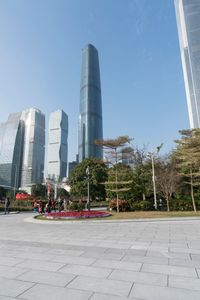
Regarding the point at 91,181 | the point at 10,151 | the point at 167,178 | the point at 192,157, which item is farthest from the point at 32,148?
the point at 192,157

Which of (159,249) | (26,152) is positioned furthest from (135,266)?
(26,152)

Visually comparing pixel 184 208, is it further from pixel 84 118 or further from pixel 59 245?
pixel 84 118

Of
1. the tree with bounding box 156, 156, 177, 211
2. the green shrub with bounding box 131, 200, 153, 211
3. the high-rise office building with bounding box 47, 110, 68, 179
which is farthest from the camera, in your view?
the high-rise office building with bounding box 47, 110, 68, 179

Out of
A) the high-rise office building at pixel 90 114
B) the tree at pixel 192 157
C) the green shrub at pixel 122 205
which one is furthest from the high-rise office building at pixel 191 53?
the green shrub at pixel 122 205

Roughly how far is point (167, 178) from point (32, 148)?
11001 centimetres

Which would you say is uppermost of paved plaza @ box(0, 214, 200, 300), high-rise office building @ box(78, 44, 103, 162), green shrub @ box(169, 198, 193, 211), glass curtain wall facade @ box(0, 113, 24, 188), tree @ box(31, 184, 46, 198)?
high-rise office building @ box(78, 44, 103, 162)

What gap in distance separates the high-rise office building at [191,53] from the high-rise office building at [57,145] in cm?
8438

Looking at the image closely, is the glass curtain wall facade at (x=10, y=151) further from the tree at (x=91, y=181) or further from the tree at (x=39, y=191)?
the tree at (x=91, y=181)

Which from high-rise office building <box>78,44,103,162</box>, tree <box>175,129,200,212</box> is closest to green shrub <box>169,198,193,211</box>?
tree <box>175,129,200,212</box>

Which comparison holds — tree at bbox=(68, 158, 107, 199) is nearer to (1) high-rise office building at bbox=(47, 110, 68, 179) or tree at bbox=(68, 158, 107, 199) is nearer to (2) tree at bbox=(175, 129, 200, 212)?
(2) tree at bbox=(175, 129, 200, 212)

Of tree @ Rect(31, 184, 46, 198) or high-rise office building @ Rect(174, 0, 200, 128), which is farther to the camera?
high-rise office building @ Rect(174, 0, 200, 128)

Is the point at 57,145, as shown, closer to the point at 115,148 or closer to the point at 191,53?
the point at 191,53

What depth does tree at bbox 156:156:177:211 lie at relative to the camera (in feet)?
78.9

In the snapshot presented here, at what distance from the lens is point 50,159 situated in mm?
151250
